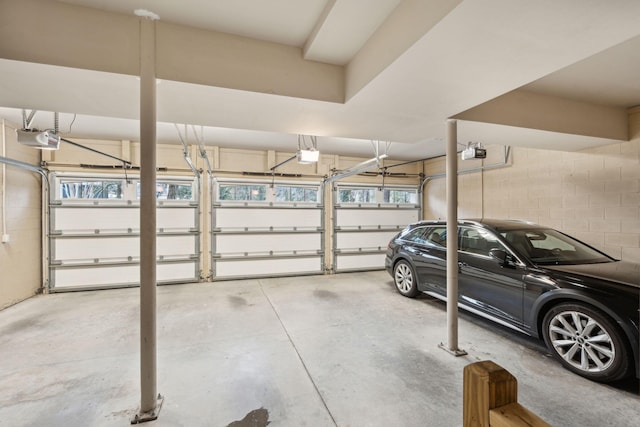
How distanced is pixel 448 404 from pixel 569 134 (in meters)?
3.29

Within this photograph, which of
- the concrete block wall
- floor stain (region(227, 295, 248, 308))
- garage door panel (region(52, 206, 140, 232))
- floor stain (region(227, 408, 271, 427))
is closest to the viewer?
floor stain (region(227, 408, 271, 427))

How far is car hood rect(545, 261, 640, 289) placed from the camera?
7.48 ft

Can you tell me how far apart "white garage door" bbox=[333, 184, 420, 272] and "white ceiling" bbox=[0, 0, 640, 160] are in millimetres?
3558

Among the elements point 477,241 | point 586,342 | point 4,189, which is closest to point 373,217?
point 477,241

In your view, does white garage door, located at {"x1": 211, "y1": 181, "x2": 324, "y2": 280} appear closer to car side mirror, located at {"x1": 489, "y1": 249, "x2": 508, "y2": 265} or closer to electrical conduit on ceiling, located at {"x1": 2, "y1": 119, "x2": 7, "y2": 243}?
electrical conduit on ceiling, located at {"x1": 2, "y1": 119, "x2": 7, "y2": 243}

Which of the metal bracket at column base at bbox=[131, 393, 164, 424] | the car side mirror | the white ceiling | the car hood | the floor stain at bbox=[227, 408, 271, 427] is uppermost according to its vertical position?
the white ceiling

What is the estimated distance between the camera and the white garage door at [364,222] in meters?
6.58

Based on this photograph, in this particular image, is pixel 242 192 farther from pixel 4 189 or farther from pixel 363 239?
pixel 4 189

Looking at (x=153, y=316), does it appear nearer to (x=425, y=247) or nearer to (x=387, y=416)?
(x=387, y=416)

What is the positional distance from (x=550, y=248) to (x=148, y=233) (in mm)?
4079

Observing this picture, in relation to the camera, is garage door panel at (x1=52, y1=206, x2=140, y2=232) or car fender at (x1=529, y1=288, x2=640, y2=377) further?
garage door panel at (x1=52, y1=206, x2=140, y2=232)

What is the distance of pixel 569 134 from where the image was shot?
3.19 metres

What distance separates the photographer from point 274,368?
2.49 metres

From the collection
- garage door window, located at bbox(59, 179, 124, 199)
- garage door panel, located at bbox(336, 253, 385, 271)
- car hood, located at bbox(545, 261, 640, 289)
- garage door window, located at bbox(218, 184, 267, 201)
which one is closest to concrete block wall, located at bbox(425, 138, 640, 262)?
car hood, located at bbox(545, 261, 640, 289)
